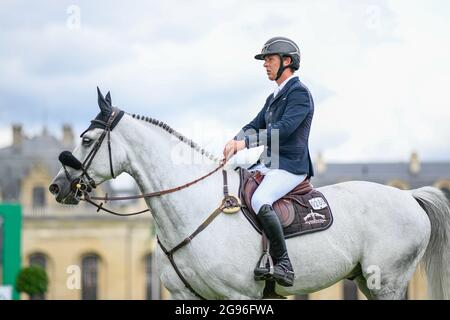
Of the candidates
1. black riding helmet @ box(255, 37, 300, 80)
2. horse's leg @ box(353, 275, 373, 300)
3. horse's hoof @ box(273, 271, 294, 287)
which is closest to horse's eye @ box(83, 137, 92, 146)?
black riding helmet @ box(255, 37, 300, 80)

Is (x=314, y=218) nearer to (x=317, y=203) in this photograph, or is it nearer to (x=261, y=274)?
(x=317, y=203)

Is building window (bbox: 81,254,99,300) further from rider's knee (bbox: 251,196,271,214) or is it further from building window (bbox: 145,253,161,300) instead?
rider's knee (bbox: 251,196,271,214)

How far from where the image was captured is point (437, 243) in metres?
8.89

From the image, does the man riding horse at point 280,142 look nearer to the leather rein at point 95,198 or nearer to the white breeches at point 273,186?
the white breeches at point 273,186

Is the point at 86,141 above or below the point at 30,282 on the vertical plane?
above

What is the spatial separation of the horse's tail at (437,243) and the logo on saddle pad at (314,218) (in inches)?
56.6

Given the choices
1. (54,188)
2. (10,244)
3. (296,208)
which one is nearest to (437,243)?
(296,208)

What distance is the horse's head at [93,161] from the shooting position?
768 centimetres

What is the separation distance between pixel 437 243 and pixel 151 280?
55843 millimetres

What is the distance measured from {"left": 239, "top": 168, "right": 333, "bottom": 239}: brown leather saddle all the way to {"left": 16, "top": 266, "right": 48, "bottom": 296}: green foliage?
1258 inches

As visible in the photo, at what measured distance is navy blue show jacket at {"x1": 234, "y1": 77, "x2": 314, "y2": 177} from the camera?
7742mm

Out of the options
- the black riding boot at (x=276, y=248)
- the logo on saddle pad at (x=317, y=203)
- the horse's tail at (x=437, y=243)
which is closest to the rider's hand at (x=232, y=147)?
the black riding boot at (x=276, y=248)
